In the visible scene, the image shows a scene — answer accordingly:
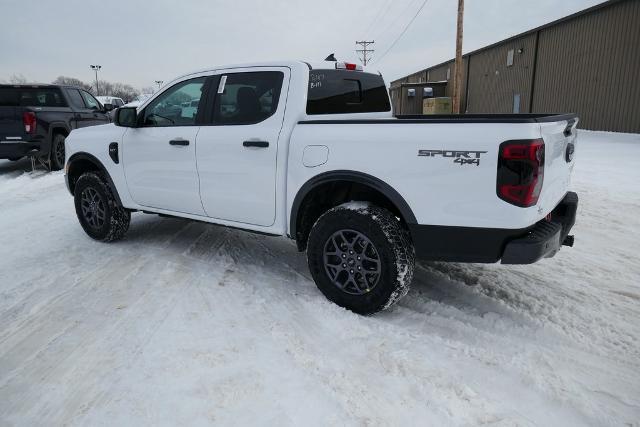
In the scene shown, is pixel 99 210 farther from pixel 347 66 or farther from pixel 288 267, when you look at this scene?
pixel 347 66

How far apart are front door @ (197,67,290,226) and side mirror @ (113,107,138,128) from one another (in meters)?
0.90

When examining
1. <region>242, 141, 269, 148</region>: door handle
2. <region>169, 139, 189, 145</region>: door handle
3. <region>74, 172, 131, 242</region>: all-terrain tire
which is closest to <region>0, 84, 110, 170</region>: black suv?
<region>74, 172, 131, 242</region>: all-terrain tire

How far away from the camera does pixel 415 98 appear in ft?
117

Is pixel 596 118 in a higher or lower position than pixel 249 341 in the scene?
higher

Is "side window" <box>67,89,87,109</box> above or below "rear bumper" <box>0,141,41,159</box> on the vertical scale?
above

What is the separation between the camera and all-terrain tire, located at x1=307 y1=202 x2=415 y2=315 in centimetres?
309

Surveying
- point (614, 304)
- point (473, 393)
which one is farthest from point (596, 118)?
point (473, 393)

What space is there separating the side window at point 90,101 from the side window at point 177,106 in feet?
27.1

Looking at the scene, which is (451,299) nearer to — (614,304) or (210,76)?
(614,304)

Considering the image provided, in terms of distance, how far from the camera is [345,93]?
420cm

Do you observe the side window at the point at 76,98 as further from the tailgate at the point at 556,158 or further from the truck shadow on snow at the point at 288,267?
the tailgate at the point at 556,158

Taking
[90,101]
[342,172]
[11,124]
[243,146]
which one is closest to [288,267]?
[243,146]

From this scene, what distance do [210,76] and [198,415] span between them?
9.94ft

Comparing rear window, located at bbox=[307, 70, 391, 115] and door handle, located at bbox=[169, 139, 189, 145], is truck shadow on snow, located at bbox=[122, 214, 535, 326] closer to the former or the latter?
door handle, located at bbox=[169, 139, 189, 145]
